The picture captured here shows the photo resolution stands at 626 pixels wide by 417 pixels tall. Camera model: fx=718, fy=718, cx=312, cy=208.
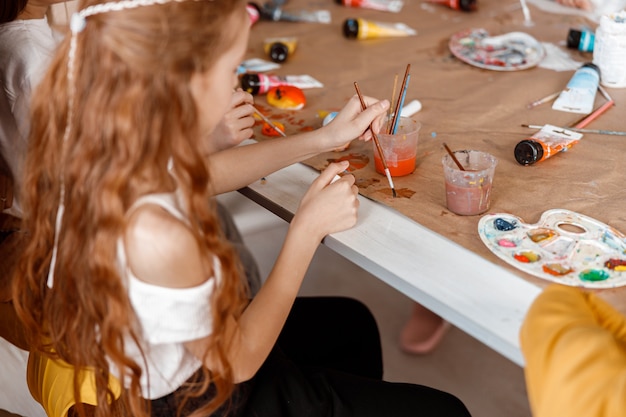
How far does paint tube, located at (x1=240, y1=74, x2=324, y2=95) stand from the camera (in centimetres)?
145

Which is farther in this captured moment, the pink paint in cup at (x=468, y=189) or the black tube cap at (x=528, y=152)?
the black tube cap at (x=528, y=152)

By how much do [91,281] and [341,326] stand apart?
21.9 inches

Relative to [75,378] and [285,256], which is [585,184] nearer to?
[285,256]

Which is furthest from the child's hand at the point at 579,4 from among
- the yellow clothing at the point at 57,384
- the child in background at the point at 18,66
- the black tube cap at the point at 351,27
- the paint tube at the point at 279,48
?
the yellow clothing at the point at 57,384

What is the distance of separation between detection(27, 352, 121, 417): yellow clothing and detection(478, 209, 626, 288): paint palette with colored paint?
552mm

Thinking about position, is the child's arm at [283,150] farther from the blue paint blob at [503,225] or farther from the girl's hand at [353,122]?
the blue paint blob at [503,225]

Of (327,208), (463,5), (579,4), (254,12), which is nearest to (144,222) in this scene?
(327,208)

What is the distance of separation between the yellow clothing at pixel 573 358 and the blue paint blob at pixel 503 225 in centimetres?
22

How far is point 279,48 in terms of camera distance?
1.59 metres

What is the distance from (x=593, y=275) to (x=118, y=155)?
23.5 inches

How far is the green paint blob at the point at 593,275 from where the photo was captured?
0.90 m

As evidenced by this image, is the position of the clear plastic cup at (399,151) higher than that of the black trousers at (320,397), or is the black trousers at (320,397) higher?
the clear plastic cup at (399,151)

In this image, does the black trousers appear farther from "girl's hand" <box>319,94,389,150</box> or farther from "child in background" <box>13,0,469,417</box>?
"girl's hand" <box>319,94,389,150</box>

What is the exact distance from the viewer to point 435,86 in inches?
57.4
